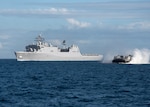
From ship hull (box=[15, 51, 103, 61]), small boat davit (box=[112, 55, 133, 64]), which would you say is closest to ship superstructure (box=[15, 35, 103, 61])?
ship hull (box=[15, 51, 103, 61])

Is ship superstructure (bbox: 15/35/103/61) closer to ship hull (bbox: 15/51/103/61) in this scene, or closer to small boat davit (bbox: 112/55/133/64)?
ship hull (bbox: 15/51/103/61)

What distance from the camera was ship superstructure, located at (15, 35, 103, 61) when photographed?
593 feet

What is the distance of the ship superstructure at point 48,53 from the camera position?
7111 inches

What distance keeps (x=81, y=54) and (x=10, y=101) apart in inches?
6158

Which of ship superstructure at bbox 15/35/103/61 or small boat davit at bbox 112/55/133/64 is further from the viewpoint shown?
ship superstructure at bbox 15/35/103/61

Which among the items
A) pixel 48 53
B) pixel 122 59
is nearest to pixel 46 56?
pixel 48 53

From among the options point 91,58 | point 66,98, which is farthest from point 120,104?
point 91,58

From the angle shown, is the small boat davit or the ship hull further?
the ship hull

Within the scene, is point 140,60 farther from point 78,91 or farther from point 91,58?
point 78,91

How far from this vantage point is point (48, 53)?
180 metres

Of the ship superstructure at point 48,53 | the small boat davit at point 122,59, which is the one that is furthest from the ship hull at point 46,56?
the small boat davit at point 122,59

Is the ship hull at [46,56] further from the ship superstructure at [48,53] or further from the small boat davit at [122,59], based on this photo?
the small boat davit at [122,59]

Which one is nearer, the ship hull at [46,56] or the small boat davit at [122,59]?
the small boat davit at [122,59]

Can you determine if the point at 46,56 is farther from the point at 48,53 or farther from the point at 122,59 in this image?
the point at 122,59
